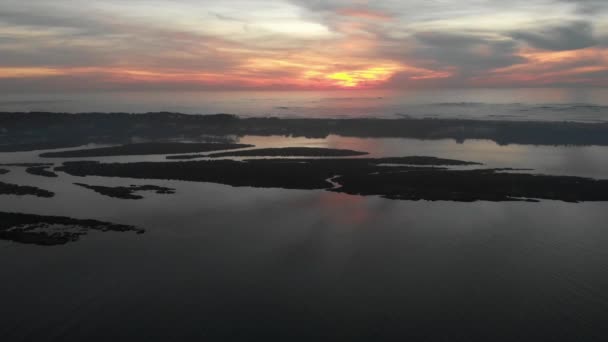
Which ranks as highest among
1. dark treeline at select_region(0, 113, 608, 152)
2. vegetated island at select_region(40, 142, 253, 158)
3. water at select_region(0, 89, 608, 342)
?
dark treeline at select_region(0, 113, 608, 152)

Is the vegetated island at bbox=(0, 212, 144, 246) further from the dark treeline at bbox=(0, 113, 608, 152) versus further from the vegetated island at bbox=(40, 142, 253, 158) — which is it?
the dark treeline at bbox=(0, 113, 608, 152)

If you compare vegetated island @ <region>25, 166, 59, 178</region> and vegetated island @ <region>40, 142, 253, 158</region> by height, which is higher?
vegetated island @ <region>40, 142, 253, 158</region>

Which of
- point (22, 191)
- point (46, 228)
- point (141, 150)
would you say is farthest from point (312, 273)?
point (141, 150)

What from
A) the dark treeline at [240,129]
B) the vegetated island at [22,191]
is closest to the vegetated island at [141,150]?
the dark treeline at [240,129]

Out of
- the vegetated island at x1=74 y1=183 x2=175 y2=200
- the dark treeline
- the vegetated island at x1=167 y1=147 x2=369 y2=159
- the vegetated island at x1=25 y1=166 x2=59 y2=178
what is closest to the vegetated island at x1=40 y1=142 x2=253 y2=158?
the vegetated island at x1=167 y1=147 x2=369 y2=159

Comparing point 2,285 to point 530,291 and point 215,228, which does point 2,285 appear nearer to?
point 215,228

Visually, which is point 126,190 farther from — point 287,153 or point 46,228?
point 287,153
